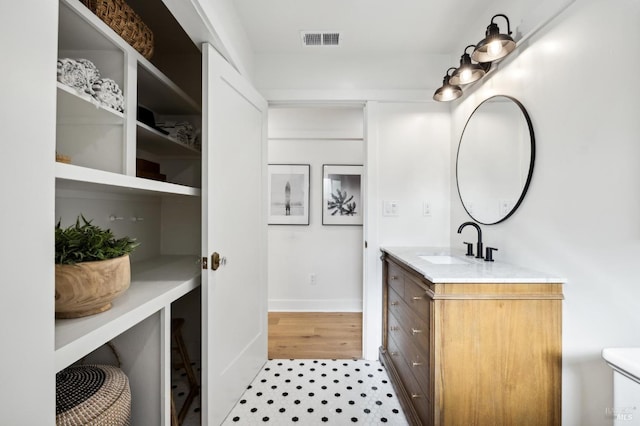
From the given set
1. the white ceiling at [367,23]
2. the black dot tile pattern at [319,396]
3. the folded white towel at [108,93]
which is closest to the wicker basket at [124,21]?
the folded white towel at [108,93]

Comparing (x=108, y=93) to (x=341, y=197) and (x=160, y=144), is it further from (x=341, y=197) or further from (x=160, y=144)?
(x=341, y=197)

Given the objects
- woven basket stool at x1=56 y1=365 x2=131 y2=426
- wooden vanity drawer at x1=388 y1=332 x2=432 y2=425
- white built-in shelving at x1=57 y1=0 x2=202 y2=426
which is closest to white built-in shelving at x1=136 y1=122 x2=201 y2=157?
white built-in shelving at x1=57 y1=0 x2=202 y2=426

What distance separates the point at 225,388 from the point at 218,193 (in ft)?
3.75

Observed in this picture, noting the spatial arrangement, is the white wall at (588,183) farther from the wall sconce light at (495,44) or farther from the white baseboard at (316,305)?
the white baseboard at (316,305)

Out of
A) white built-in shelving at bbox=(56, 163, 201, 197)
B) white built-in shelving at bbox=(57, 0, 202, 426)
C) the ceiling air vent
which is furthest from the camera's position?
the ceiling air vent

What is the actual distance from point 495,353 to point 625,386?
1.33ft

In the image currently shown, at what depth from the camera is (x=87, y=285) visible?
2.70 feet

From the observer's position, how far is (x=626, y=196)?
37.2 inches

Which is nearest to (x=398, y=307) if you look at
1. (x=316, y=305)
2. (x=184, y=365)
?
(x=184, y=365)

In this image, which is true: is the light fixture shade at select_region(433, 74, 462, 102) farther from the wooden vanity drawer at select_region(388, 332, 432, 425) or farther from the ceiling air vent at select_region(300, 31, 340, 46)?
the wooden vanity drawer at select_region(388, 332, 432, 425)

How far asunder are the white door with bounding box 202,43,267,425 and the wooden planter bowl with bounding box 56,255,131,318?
49cm

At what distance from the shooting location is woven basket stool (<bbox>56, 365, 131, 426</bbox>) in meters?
0.81

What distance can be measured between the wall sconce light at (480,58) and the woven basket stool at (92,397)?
7.30 feet

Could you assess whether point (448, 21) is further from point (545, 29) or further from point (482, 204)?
point (482, 204)
